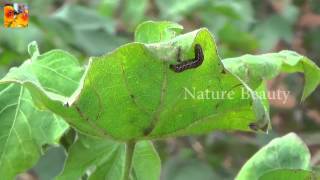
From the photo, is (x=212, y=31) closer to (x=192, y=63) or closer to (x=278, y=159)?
(x=278, y=159)

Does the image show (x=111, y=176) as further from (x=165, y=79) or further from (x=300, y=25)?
(x=300, y=25)

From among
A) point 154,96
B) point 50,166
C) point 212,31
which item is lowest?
point 50,166

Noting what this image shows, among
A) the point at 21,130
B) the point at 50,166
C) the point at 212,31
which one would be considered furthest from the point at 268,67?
the point at 212,31

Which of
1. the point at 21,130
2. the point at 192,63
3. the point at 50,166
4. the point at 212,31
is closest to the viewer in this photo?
the point at 192,63

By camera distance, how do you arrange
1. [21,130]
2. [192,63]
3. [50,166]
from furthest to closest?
[50,166], [21,130], [192,63]

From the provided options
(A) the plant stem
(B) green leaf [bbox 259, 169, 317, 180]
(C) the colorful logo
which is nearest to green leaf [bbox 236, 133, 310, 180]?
(B) green leaf [bbox 259, 169, 317, 180]

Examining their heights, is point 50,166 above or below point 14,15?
below

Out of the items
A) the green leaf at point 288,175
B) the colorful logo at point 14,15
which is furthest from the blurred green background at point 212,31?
the green leaf at point 288,175
